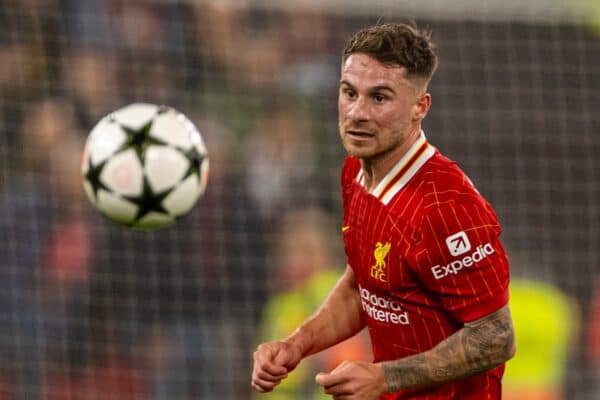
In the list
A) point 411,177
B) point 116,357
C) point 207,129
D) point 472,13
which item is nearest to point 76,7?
point 207,129

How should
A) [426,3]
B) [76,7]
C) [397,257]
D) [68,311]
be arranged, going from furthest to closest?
[426,3], [76,7], [68,311], [397,257]

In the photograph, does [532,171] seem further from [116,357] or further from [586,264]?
[116,357]

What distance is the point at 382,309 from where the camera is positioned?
3.21m

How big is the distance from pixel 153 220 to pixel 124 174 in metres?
0.22

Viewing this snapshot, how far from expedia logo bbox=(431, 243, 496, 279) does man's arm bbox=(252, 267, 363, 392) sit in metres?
0.54

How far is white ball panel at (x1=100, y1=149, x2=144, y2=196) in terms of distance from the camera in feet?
13.3

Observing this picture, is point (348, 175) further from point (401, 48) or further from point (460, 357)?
point (460, 357)

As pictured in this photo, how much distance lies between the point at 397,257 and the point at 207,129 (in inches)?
148

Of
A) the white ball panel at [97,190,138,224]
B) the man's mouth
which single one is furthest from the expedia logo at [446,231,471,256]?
the white ball panel at [97,190,138,224]

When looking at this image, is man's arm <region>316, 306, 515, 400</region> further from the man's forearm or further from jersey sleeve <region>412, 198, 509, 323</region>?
the man's forearm

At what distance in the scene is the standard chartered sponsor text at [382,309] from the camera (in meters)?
3.14

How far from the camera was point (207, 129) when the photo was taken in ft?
21.9

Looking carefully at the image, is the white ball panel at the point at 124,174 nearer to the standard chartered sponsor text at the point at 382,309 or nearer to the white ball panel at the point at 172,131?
the white ball panel at the point at 172,131

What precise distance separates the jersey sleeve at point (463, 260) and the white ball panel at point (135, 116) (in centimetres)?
146
